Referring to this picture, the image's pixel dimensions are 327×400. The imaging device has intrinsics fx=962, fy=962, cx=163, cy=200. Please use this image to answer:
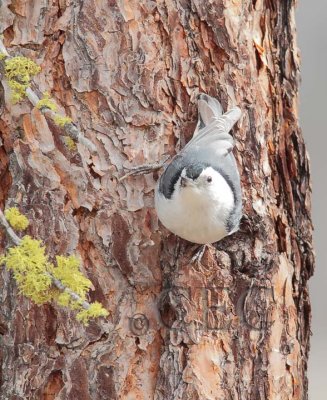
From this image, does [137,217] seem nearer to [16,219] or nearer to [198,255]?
[198,255]

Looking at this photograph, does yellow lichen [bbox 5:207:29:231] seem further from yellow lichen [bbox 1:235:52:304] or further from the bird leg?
the bird leg

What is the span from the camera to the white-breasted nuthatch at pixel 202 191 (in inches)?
103

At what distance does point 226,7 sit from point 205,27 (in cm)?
9

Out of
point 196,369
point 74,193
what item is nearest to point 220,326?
point 196,369

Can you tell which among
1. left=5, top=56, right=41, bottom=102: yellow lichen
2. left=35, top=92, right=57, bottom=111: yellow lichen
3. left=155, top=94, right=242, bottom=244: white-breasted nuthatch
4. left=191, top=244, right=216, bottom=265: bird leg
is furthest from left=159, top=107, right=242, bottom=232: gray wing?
left=5, top=56, right=41, bottom=102: yellow lichen

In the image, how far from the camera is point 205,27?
9.30 ft

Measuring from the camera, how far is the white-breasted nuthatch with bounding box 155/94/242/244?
2.62 meters

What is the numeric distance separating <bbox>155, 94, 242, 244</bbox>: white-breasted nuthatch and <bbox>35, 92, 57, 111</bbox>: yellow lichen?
0.36 meters

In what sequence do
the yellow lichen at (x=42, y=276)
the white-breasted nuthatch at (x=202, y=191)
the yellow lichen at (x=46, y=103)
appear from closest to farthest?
the yellow lichen at (x=42, y=276), the yellow lichen at (x=46, y=103), the white-breasted nuthatch at (x=202, y=191)

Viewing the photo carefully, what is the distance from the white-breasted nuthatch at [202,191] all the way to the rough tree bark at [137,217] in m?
0.10

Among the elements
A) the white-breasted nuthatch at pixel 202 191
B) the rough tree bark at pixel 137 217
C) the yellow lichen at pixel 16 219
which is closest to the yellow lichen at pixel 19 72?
the rough tree bark at pixel 137 217

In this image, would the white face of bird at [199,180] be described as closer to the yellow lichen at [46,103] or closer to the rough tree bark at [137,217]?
the rough tree bark at [137,217]

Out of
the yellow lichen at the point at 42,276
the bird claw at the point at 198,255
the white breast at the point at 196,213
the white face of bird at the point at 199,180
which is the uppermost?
the white face of bird at the point at 199,180

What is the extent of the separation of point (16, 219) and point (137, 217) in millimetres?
348
